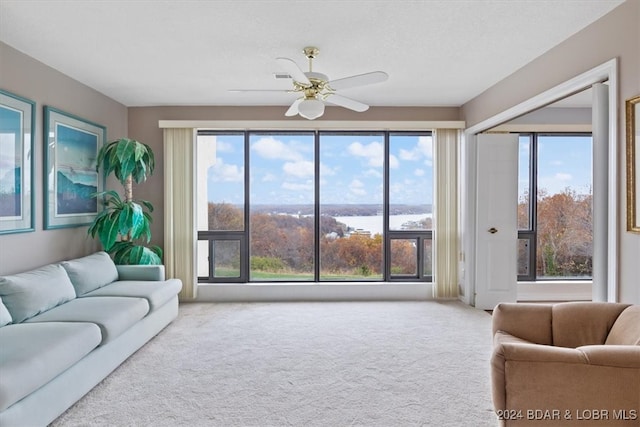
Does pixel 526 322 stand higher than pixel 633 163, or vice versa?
pixel 633 163

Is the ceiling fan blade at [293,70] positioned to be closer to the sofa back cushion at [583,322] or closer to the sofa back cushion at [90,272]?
the sofa back cushion at [583,322]

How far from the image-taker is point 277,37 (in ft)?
9.95

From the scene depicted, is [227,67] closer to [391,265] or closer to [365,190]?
[365,190]

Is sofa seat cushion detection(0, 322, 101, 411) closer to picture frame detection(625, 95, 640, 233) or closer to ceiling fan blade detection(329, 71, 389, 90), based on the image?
ceiling fan blade detection(329, 71, 389, 90)

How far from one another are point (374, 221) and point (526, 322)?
309cm

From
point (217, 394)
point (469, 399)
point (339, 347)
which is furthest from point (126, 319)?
point (469, 399)

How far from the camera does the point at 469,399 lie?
2576 millimetres

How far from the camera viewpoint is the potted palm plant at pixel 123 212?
13.8 ft

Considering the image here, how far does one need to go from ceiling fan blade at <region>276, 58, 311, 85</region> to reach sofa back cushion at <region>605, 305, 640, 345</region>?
2.47 metres

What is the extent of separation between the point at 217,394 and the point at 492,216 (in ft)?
12.6

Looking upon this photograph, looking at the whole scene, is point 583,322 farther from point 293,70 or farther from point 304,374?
point 293,70

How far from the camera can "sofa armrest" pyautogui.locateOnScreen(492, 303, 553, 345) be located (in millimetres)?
2453

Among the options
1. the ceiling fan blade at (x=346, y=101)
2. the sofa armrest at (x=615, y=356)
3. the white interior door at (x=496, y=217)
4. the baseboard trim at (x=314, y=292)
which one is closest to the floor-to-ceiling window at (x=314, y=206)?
the baseboard trim at (x=314, y=292)

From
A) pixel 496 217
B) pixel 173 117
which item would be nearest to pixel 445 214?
pixel 496 217
